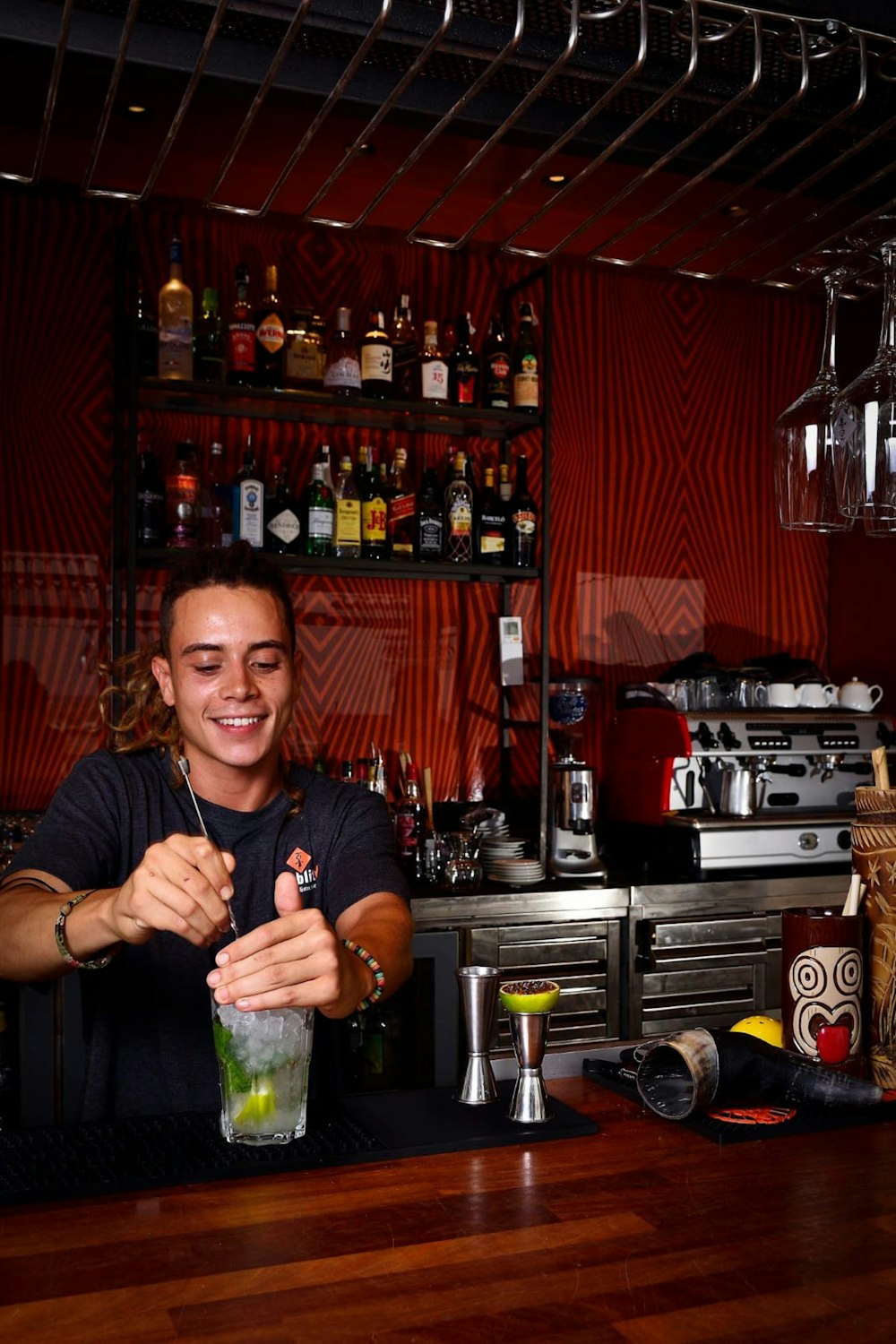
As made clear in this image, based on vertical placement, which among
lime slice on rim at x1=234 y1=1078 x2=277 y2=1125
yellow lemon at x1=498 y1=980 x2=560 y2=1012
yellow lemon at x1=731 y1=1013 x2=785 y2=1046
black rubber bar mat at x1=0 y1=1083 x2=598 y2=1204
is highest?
yellow lemon at x1=498 y1=980 x2=560 y2=1012

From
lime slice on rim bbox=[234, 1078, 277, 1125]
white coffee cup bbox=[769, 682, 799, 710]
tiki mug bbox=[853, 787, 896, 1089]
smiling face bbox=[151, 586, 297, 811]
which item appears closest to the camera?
lime slice on rim bbox=[234, 1078, 277, 1125]

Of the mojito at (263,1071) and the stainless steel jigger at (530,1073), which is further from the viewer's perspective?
the stainless steel jigger at (530,1073)

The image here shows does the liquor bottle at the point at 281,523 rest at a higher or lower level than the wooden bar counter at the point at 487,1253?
higher

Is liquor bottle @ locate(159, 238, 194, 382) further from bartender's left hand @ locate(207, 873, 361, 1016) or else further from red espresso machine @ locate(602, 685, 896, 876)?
bartender's left hand @ locate(207, 873, 361, 1016)

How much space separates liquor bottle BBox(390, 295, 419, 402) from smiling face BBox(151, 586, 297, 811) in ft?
5.98

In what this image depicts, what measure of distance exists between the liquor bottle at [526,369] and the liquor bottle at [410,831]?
1.20 metres

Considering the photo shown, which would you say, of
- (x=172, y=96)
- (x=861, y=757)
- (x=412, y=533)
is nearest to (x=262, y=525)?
(x=412, y=533)

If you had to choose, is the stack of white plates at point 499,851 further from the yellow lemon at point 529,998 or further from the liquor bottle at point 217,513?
the yellow lemon at point 529,998

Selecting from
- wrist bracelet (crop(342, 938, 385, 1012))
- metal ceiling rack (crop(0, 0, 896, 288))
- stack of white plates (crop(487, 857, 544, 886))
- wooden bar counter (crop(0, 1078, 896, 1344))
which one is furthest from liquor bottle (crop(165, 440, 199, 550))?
wooden bar counter (crop(0, 1078, 896, 1344))

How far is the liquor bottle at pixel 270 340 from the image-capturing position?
3535 millimetres

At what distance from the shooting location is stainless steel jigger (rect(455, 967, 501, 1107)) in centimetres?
152

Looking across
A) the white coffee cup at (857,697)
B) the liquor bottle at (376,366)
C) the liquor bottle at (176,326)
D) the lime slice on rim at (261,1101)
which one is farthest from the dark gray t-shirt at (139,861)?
the white coffee cup at (857,697)

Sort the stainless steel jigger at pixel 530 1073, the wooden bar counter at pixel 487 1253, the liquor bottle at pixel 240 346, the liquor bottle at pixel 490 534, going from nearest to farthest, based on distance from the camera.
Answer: the wooden bar counter at pixel 487 1253 < the stainless steel jigger at pixel 530 1073 < the liquor bottle at pixel 240 346 < the liquor bottle at pixel 490 534

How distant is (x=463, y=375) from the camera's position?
376cm
